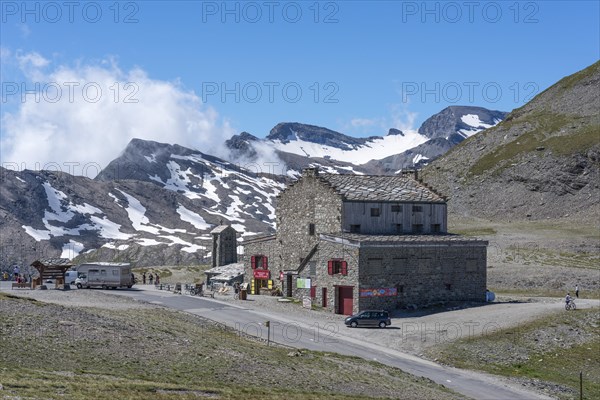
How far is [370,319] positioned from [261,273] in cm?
2548

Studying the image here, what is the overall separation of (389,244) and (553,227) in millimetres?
59964

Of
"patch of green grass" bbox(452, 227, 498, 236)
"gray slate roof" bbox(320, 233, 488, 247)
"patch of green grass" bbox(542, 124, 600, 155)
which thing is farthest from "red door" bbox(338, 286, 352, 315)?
"patch of green grass" bbox(542, 124, 600, 155)

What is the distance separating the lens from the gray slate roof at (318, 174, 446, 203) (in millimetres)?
70875

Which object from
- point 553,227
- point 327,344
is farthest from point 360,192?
point 553,227

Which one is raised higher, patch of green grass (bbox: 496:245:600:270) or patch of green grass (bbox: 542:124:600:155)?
patch of green grass (bbox: 542:124:600:155)

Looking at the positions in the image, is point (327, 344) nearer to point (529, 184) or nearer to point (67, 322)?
point (67, 322)

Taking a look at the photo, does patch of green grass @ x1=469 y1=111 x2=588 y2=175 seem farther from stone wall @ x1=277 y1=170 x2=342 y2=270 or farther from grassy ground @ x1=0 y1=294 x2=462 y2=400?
grassy ground @ x1=0 y1=294 x2=462 y2=400

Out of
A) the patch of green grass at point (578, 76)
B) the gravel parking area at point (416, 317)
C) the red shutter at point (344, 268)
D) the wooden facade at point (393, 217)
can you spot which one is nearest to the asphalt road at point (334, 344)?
the gravel parking area at point (416, 317)

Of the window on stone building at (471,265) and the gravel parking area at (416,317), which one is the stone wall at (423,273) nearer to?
the window on stone building at (471,265)

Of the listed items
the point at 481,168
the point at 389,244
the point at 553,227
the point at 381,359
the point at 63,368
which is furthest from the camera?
the point at 481,168

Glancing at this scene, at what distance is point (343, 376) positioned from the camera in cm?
3734

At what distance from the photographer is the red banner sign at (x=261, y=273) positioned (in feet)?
261

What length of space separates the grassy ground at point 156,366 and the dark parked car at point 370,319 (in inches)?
468

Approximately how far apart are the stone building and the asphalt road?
5.86 meters
